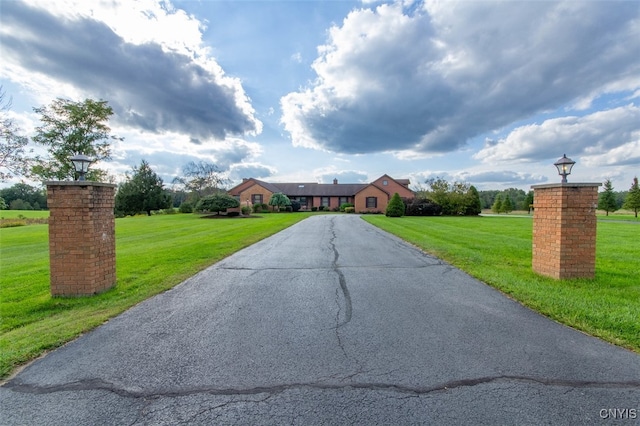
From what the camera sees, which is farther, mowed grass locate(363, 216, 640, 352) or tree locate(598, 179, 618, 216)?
tree locate(598, 179, 618, 216)

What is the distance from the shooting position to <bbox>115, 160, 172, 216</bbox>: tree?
40969mm

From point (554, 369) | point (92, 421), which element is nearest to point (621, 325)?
point (554, 369)

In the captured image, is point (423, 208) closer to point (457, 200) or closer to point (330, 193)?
point (457, 200)

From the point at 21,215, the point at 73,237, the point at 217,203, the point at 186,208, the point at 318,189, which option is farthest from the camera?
the point at 318,189

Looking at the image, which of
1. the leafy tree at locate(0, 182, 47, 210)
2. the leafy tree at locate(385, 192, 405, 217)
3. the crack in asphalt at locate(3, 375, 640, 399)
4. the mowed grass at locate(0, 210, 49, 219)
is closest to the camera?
the crack in asphalt at locate(3, 375, 640, 399)

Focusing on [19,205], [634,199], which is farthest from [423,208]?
[19,205]

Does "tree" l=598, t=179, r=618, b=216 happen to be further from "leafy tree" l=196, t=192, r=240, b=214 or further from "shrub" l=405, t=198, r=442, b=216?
"leafy tree" l=196, t=192, r=240, b=214

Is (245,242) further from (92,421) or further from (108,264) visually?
(92,421)

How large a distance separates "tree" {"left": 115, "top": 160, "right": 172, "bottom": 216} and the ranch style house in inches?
439

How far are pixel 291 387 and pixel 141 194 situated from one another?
4701cm

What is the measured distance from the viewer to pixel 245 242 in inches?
452

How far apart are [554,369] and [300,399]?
236cm

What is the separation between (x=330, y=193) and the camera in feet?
179

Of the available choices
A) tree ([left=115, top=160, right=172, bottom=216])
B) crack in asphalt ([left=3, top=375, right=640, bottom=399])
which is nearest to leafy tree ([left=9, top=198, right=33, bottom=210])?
tree ([left=115, top=160, right=172, bottom=216])
